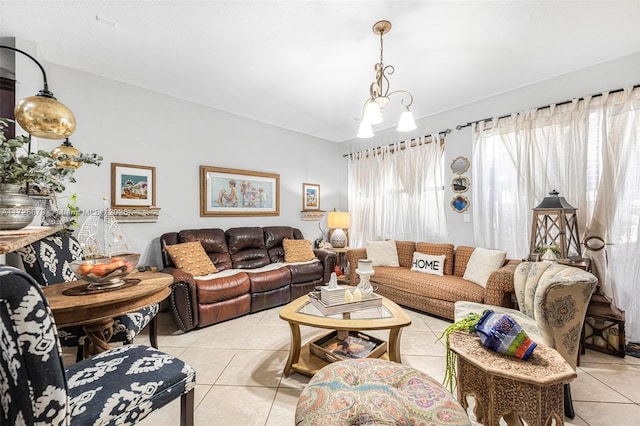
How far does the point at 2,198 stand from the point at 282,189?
3501 mm

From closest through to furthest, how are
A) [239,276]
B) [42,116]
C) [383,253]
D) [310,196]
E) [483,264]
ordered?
[42,116] < [483,264] < [239,276] < [383,253] < [310,196]

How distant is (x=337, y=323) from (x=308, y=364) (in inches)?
17.9

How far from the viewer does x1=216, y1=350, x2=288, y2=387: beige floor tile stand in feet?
6.40

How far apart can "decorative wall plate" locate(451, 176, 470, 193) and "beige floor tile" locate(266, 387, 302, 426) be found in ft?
10.4

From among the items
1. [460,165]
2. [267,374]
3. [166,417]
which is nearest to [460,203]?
[460,165]

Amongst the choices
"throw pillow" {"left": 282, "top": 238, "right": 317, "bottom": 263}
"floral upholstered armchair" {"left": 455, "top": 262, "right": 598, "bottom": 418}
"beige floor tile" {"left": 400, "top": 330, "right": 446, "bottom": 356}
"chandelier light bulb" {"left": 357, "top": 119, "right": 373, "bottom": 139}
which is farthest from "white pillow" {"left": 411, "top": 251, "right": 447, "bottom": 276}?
"chandelier light bulb" {"left": 357, "top": 119, "right": 373, "bottom": 139}

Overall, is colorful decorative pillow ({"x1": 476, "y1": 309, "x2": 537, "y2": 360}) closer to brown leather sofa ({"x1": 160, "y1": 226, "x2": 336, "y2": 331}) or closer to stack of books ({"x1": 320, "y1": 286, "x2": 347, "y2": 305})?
stack of books ({"x1": 320, "y1": 286, "x2": 347, "y2": 305})

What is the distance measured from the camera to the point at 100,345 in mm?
1574

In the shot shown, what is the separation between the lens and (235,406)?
170cm

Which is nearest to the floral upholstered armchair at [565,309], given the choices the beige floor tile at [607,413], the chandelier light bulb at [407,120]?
the beige floor tile at [607,413]

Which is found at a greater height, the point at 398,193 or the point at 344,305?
the point at 398,193

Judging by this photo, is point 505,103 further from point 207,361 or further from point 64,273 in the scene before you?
point 64,273

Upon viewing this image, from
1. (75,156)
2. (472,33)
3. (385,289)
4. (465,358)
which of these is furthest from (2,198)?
(385,289)

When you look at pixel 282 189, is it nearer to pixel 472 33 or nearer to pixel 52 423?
pixel 472 33
